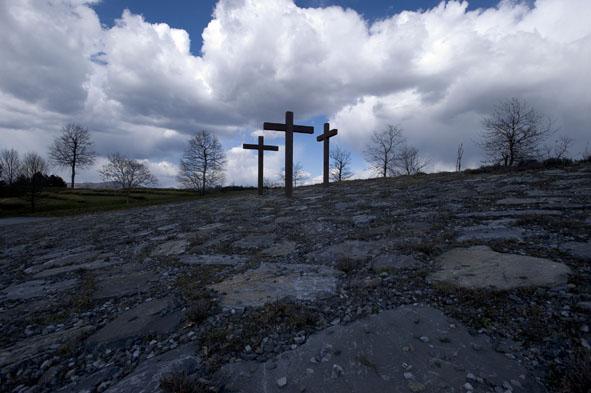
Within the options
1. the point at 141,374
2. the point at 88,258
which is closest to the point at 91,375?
the point at 141,374

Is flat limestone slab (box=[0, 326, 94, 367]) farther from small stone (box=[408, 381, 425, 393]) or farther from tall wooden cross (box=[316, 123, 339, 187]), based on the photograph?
tall wooden cross (box=[316, 123, 339, 187])

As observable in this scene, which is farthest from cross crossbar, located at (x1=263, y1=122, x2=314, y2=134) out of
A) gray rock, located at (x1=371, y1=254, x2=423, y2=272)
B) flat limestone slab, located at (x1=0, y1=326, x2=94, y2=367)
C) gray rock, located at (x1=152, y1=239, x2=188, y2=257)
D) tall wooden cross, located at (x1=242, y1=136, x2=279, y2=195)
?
flat limestone slab, located at (x1=0, y1=326, x2=94, y2=367)

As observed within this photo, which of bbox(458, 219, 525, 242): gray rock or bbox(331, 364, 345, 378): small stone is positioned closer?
bbox(331, 364, 345, 378): small stone

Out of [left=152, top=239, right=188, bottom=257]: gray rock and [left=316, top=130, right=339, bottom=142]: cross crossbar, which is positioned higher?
[left=316, top=130, right=339, bottom=142]: cross crossbar

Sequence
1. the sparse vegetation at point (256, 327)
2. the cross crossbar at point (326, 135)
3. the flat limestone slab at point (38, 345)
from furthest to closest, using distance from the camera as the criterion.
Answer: the cross crossbar at point (326, 135), the flat limestone slab at point (38, 345), the sparse vegetation at point (256, 327)

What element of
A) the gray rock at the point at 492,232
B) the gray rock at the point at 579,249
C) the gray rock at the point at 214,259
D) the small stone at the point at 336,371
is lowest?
the small stone at the point at 336,371

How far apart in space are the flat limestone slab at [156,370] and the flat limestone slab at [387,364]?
0.26 metres

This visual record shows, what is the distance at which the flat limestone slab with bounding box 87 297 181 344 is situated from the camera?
7.57ft

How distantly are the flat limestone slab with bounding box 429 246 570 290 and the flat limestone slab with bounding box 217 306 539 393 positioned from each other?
661mm

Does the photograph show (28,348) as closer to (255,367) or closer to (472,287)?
(255,367)

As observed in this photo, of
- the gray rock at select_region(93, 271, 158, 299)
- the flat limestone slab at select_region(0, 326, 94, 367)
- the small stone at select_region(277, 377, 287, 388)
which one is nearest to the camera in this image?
the small stone at select_region(277, 377, 287, 388)

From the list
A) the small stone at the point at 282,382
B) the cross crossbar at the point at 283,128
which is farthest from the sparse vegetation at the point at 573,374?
the cross crossbar at the point at 283,128

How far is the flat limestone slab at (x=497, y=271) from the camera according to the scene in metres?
2.37

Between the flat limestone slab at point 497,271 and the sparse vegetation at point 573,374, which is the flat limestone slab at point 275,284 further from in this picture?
the sparse vegetation at point 573,374
